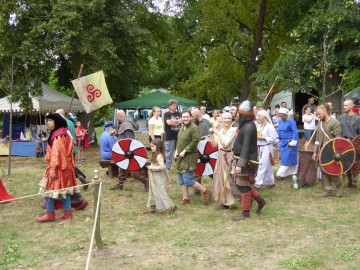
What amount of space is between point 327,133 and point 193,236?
3.48m

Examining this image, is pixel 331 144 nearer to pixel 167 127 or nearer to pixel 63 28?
pixel 167 127

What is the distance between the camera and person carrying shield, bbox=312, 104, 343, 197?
26.6 feet

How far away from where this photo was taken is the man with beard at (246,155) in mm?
6465

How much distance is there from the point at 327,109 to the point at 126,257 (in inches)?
186

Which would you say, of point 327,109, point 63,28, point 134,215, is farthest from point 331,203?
point 63,28

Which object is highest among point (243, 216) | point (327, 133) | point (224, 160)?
point (327, 133)

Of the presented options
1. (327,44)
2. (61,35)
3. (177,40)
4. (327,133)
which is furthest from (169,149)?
(177,40)

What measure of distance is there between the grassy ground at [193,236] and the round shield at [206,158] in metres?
0.55

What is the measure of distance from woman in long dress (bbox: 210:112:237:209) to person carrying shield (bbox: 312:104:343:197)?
1.74m

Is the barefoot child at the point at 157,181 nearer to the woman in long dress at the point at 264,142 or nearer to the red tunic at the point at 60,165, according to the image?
the red tunic at the point at 60,165

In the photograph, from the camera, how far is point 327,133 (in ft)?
26.8

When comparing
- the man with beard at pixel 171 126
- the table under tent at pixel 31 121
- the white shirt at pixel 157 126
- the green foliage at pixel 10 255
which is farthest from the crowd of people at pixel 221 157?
the table under tent at pixel 31 121

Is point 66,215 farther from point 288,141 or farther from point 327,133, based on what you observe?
point 288,141

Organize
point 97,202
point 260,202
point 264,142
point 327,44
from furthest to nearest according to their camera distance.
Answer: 1. point 327,44
2. point 264,142
3. point 260,202
4. point 97,202
